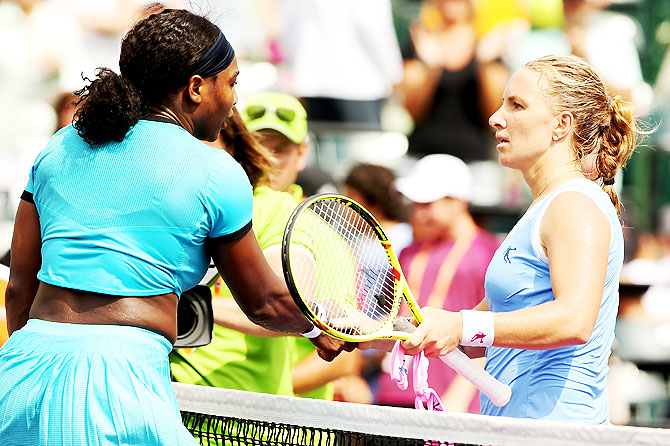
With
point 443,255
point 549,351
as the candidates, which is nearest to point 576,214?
point 549,351

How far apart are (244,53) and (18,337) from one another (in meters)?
5.17

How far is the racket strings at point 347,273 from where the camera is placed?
286cm

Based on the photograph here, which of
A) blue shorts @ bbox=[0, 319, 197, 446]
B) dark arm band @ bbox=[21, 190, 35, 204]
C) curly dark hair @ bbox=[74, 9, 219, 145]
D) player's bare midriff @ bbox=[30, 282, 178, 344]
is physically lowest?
blue shorts @ bbox=[0, 319, 197, 446]

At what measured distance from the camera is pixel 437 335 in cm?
262

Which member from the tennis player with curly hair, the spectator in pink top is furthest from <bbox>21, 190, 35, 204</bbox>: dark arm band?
the spectator in pink top

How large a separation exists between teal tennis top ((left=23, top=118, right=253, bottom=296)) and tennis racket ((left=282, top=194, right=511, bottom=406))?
0.25 meters

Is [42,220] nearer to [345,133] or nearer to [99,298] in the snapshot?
[99,298]

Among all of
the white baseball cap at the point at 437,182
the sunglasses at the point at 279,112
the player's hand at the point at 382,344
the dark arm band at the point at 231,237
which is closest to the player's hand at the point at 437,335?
the player's hand at the point at 382,344

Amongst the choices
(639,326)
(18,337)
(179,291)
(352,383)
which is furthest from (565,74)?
(639,326)

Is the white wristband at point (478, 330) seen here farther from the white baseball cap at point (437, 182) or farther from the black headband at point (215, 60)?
the white baseball cap at point (437, 182)

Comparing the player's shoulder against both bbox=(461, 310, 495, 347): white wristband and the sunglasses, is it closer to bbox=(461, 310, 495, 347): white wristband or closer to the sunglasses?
bbox=(461, 310, 495, 347): white wristband

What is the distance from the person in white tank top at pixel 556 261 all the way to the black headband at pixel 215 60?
0.88m

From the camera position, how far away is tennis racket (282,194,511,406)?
268cm

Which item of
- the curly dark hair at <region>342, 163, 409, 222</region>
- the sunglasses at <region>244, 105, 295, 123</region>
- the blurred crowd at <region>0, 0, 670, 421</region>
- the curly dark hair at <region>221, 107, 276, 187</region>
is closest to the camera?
the curly dark hair at <region>221, 107, 276, 187</region>
